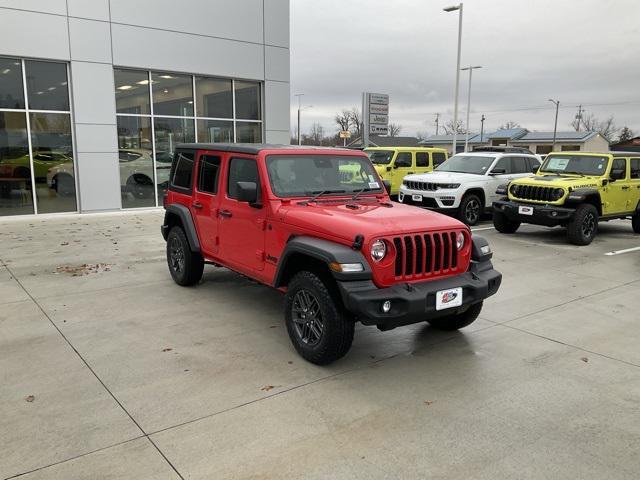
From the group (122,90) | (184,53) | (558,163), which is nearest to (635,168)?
(558,163)

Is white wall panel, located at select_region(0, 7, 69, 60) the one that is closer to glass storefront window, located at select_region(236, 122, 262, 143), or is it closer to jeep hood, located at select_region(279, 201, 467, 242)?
glass storefront window, located at select_region(236, 122, 262, 143)

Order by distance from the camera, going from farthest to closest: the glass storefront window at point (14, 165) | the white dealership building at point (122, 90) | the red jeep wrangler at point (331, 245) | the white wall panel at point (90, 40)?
the white wall panel at point (90, 40)
the white dealership building at point (122, 90)
the glass storefront window at point (14, 165)
the red jeep wrangler at point (331, 245)

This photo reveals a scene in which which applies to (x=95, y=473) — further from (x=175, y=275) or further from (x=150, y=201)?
(x=150, y=201)

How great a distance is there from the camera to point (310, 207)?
4.96 m

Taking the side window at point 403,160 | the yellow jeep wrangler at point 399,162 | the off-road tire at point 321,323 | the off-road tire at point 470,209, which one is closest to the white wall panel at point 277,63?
the yellow jeep wrangler at point 399,162

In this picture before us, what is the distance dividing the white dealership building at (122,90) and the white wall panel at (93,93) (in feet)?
0.09

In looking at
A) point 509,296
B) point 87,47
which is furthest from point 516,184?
point 87,47

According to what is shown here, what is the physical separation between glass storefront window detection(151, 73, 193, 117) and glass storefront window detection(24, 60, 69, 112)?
8.01ft

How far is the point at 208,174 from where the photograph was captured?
6289 millimetres

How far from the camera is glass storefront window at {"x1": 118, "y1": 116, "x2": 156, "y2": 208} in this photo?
14852 mm

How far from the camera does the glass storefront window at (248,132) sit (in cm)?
1703

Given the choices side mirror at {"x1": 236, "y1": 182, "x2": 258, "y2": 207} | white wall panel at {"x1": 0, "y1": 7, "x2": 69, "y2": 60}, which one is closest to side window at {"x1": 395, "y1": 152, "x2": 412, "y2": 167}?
white wall panel at {"x1": 0, "y1": 7, "x2": 69, "y2": 60}

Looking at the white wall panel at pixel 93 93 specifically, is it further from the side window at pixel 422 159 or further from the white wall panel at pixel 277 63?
the side window at pixel 422 159

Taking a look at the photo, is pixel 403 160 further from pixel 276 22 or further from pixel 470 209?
pixel 276 22
